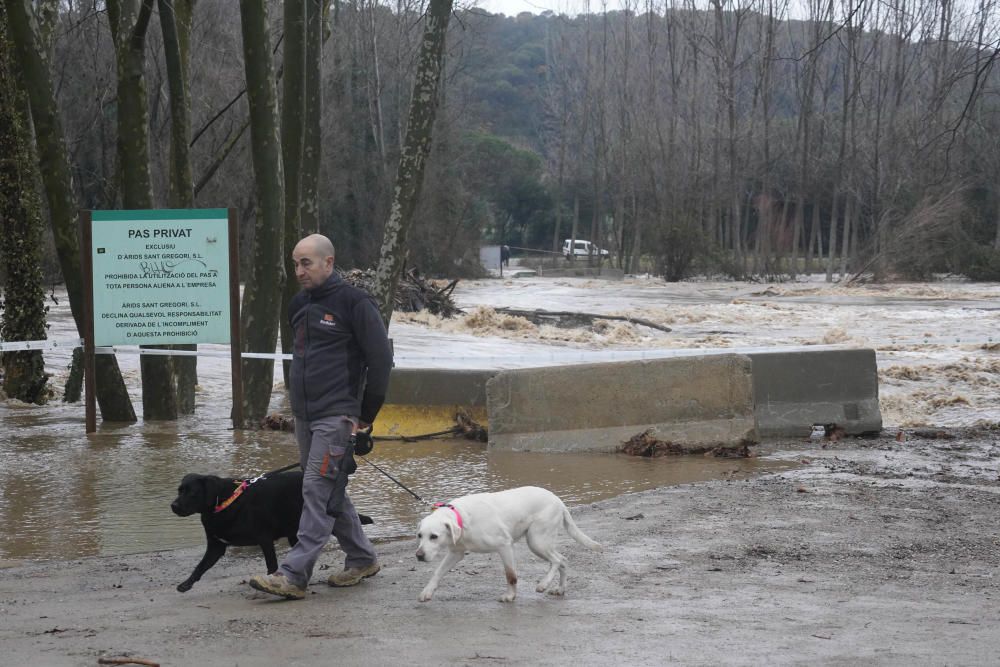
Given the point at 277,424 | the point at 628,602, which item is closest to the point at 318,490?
the point at 628,602

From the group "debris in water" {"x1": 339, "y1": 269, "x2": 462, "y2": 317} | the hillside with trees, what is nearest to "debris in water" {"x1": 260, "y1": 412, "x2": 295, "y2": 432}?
"debris in water" {"x1": 339, "y1": 269, "x2": 462, "y2": 317}

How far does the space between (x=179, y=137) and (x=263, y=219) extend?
1852 millimetres

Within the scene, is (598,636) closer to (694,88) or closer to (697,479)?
(697,479)

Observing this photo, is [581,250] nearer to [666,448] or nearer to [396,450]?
[396,450]

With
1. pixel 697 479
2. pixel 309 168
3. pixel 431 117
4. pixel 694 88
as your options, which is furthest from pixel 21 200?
pixel 694 88

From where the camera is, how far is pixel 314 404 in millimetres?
6172

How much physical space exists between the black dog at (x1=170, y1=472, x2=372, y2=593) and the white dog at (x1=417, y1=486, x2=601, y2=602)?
0.92 meters

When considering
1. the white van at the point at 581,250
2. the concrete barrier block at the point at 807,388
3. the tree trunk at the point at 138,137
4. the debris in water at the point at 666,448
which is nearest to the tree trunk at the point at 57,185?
the tree trunk at the point at 138,137

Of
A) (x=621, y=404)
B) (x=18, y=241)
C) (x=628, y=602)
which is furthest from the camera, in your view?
(x=18, y=241)

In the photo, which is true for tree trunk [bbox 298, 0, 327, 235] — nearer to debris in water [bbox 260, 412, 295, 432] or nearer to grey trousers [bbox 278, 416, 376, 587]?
debris in water [bbox 260, 412, 295, 432]

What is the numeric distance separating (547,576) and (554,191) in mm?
82808

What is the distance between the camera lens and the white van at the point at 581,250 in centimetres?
7838

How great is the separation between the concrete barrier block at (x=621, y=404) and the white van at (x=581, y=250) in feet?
211

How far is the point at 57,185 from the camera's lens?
13.2 m
